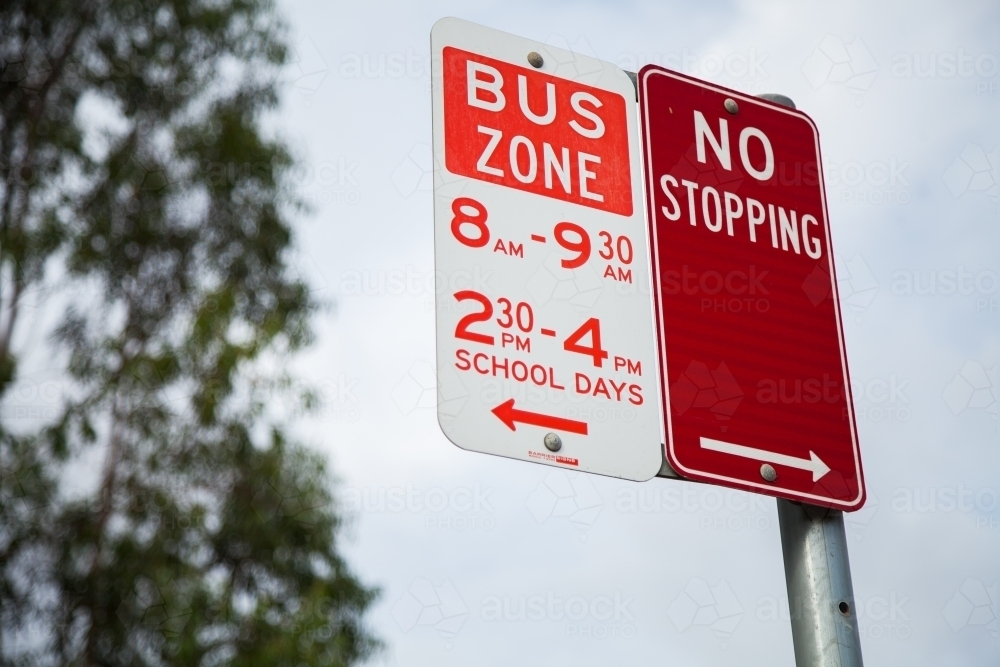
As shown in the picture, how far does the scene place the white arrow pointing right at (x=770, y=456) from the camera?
222 centimetres

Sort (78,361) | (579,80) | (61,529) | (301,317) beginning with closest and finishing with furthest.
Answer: (579,80), (61,529), (78,361), (301,317)

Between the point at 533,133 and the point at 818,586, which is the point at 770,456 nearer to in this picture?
the point at 818,586

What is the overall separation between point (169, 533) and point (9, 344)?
155 cm

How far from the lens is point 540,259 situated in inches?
88.0

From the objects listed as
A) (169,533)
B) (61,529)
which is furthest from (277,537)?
(61,529)

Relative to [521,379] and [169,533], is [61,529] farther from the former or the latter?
[521,379]

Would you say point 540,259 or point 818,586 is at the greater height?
point 540,259

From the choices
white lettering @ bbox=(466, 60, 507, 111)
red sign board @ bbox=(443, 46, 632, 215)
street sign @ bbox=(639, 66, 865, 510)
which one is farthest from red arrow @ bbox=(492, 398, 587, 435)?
white lettering @ bbox=(466, 60, 507, 111)

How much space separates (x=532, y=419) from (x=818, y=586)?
0.56 metres

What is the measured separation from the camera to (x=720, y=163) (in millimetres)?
2562

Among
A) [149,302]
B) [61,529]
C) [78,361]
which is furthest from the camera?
[149,302]

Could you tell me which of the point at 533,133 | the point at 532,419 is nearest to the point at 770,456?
the point at 532,419

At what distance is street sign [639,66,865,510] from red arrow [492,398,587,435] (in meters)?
0.18

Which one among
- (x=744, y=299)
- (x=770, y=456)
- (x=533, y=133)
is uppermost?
(x=533, y=133)
